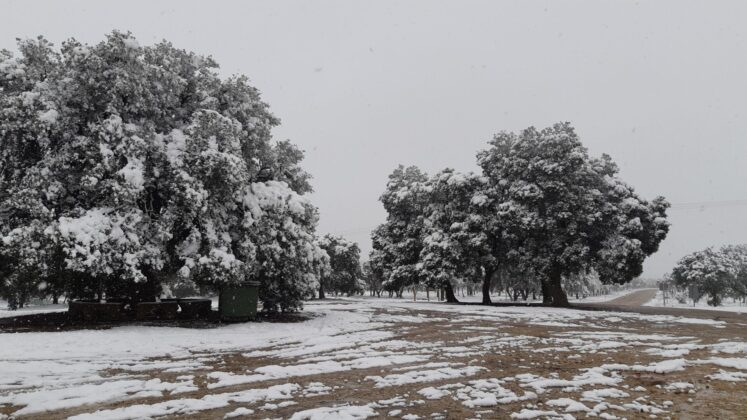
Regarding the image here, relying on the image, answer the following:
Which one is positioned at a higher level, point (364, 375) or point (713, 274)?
point (713, 274)

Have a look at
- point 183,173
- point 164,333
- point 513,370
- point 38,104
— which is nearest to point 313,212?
point 183,173

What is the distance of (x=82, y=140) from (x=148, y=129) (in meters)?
1.96

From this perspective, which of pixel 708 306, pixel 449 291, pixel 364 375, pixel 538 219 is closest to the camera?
pixel 364 375

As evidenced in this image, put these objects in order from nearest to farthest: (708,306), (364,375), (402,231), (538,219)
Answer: (364,375) → (538,219) → (402,231) → (708,306)

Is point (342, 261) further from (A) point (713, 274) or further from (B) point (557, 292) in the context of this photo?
(A) point (713, 274)

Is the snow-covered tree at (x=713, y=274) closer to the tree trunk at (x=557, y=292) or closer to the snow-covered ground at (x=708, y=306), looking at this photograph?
the snow-covered ground at (x=708, y=306)

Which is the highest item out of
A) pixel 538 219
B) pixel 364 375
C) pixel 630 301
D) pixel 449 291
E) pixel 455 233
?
pixel 538 219

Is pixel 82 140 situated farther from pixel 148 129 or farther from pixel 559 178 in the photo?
pixel 559 178

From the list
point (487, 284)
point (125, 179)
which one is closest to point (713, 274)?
point (487, 284)

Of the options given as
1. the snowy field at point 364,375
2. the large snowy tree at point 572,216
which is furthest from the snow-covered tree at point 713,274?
the snowy field at point 364,375

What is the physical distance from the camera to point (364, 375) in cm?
753

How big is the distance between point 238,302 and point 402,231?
78.9 ft

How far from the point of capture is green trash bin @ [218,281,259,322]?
16.0 meters

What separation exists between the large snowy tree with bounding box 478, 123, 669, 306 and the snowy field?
14205 mm
